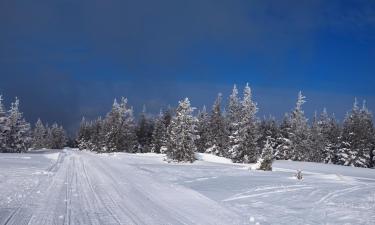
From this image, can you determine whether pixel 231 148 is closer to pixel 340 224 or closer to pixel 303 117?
pixel 303 117

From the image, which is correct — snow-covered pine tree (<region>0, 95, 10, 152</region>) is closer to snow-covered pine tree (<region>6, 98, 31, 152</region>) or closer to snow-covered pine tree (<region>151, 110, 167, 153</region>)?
snow-covered pine tree (<region>6, 98, 31, 152</region>)

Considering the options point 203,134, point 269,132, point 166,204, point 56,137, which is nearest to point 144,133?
point 203,134

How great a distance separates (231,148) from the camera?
55656mm

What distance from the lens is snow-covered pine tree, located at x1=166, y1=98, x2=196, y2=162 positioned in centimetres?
5119

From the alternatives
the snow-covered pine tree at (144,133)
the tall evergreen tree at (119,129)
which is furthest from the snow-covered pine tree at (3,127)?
the snow-covered pine tree at (144,133)

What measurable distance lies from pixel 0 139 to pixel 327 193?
66.4m

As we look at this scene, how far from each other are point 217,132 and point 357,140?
22508 millimetres

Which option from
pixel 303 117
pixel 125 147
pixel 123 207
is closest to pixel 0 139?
pixel 125 147

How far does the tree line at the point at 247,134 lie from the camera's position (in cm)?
5203

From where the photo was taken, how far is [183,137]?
51.4 metres

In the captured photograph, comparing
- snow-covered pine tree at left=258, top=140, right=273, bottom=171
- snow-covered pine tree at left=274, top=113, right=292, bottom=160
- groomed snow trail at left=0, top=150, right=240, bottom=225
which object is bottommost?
groomed snow trail at left=0, top=150, right=240, bottom=225

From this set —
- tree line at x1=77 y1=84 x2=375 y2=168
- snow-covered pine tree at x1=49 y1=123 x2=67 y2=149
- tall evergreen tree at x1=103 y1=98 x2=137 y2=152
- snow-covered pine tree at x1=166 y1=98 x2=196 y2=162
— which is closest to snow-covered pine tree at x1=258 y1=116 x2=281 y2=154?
tree line at x1=77 y1=84 x2=375 y2=168

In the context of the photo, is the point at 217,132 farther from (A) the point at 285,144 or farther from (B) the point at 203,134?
(A) the point at 285,144

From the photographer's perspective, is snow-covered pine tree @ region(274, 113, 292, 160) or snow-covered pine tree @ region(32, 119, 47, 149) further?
snow-covered pine tree @ region(32, 119, 47, 149)
